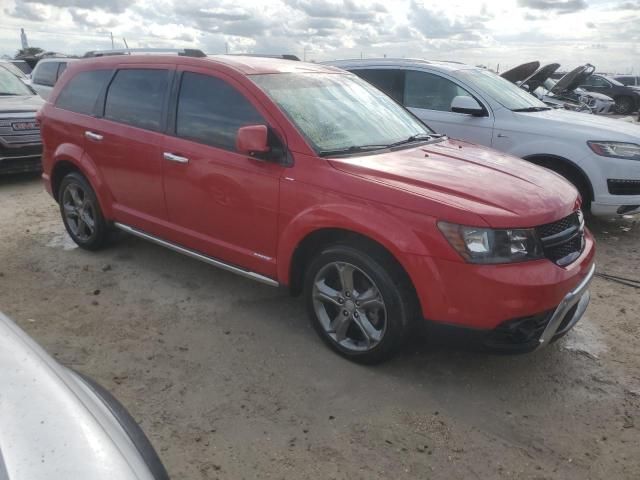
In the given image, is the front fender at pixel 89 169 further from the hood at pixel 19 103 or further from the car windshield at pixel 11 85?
the car windshield at pixel 11 85

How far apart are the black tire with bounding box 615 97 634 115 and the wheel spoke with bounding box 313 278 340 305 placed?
23566 millimetres

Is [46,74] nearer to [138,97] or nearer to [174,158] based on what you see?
[138,97]

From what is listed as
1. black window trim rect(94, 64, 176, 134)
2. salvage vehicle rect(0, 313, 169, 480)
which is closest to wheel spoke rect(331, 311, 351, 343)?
salvage vehicle rect(0, 313, 169, 480)

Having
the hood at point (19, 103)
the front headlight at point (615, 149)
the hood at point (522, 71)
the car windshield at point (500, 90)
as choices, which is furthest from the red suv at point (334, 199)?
the hood at point (522, 71)

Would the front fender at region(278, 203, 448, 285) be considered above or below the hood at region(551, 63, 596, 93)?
below

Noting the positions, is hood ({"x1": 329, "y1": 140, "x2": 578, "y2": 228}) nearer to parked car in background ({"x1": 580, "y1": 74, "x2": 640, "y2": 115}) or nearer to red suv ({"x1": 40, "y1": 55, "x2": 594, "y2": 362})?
red suv ({"x1": 40, "y1": 55, "x2": 594, "y2": 362})

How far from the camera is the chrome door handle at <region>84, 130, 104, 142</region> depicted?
4.63 metres

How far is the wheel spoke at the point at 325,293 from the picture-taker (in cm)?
338

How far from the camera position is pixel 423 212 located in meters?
2.91

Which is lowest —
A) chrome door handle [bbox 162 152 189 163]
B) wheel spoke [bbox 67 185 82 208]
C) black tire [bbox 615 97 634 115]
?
black tire [bbox 615 97 634 115]

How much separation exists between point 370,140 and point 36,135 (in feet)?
20.4

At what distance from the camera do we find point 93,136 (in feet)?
15.3

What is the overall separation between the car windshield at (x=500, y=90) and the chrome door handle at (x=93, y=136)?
3960mm

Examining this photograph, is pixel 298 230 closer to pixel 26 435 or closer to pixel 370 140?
pixel 370 140
